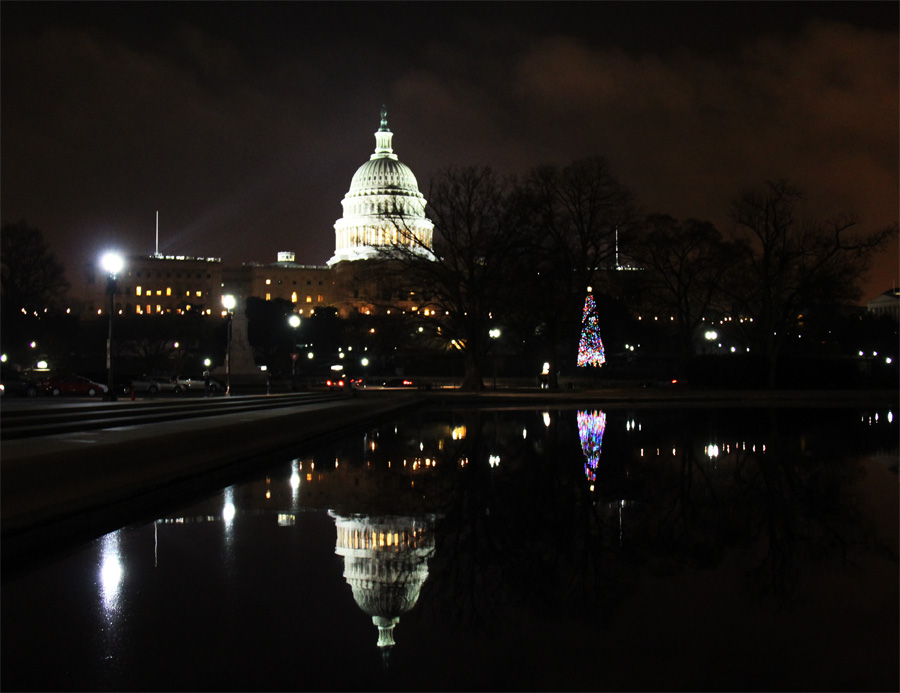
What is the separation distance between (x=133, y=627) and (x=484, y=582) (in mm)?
2915

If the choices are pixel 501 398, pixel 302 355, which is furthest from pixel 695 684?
pixel 302 355

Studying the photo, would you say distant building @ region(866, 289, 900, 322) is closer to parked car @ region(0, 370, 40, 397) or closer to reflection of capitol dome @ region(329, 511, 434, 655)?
parked car @ region(0, 370, 40, 397)

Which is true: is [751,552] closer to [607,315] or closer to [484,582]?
[484,582]

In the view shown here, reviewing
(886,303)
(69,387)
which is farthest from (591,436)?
(886,303)

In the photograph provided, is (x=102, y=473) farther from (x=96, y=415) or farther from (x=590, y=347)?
(x=590, y=347)

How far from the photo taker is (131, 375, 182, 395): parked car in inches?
2361

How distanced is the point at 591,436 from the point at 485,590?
18.2 m

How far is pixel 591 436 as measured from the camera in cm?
2589

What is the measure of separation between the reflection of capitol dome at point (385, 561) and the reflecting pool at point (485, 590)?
0.13 feet

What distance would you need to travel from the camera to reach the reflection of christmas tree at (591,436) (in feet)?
57.9

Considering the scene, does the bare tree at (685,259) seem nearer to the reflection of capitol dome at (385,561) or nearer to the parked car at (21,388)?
the parked car at (21,388)

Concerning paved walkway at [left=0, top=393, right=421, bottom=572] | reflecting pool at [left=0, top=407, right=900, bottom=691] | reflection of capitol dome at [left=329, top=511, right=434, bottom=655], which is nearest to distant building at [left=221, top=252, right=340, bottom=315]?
paved walkway at [left=0, top=393, right=421, bottom=572]

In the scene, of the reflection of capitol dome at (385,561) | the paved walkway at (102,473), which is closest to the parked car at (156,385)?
the paved walkway at (102,473)

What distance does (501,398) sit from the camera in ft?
169
